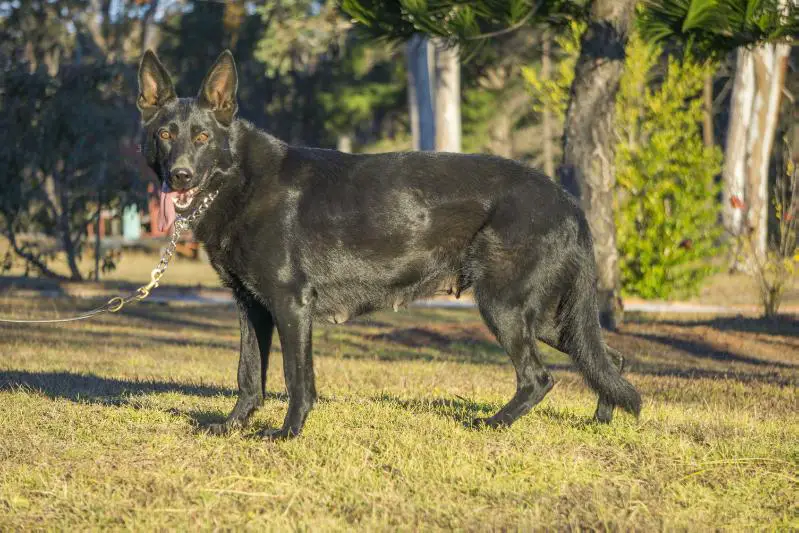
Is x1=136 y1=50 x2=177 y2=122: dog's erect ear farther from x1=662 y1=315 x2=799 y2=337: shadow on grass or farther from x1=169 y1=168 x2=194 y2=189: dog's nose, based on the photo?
x1=662 y1=315 x2=799 y2=337: shadow on grass

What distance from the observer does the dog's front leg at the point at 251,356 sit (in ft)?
19.0

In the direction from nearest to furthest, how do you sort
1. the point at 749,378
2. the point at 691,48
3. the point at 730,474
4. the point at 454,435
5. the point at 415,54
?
the point at 730,474
the point at 454,435
the point at 749,378
the point at 691,48
the point at 415,54

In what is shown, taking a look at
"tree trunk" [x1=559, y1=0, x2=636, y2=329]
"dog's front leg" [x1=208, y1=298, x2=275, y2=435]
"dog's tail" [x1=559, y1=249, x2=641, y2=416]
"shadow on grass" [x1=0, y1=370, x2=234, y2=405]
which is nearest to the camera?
"dog's tail" [x1=559, y1=249, x2=641, y2=416]

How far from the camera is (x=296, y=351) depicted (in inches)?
214

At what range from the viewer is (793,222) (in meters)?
13.2

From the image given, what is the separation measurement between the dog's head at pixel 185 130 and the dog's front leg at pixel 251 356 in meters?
0.74

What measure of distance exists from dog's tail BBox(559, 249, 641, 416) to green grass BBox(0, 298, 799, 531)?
0.65 feet

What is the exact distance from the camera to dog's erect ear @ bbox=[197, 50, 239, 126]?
5.55 meters

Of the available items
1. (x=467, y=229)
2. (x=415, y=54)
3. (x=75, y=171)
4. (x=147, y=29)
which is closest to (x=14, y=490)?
(x=467, y=229)

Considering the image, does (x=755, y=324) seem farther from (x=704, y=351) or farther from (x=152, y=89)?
(x=152, y=89)


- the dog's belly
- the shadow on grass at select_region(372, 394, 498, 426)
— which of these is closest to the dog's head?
the dog's belly

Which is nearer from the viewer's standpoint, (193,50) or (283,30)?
(283,30)

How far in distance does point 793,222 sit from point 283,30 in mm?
16947

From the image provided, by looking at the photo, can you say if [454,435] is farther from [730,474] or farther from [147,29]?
[147,29]
